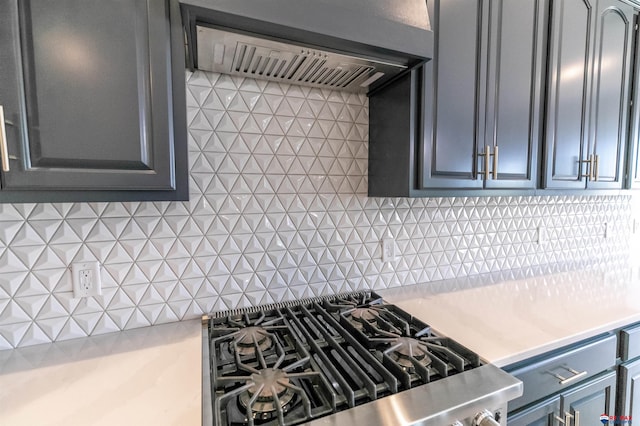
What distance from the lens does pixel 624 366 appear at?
1.18 m

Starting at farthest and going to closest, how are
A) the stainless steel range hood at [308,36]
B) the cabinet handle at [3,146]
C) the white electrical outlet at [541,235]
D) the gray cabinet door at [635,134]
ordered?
the white electrical outlet at [541,235] < the gray cabinet door at [635,134] < the stainless steel range hood at [308,36] < the cabinet handle at [3,146]

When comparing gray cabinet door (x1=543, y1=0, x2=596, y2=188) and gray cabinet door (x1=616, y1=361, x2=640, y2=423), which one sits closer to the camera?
gray cabinet door (x1=616, y1=361, x2=640, y2=423)

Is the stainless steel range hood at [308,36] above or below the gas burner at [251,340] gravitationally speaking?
above

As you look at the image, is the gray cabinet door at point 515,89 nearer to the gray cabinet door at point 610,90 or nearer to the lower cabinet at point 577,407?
the gray cabinet door at point 610,90

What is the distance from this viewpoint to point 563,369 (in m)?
1.02

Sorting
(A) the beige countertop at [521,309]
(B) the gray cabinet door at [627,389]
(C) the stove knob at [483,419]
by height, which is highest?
(A) the beige countertop at [521,309]

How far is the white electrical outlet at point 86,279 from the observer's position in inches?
38.9

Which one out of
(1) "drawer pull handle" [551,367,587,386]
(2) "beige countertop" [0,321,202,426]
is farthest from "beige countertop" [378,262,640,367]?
(2) "beige countertop" [0,321,202,426]

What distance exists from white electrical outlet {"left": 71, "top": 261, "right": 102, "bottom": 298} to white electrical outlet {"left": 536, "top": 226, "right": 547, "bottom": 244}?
93.3 inches

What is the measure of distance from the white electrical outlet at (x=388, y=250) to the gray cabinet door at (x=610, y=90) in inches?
42.7

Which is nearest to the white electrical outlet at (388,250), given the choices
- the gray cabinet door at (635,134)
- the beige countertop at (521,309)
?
the beige countertop at (521,309)

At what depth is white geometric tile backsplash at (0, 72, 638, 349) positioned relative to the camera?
96 centimetres

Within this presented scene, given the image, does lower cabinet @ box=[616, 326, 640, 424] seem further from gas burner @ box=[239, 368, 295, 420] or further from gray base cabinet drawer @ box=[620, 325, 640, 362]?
gas burner @ box=[239, 368, 295, 420]

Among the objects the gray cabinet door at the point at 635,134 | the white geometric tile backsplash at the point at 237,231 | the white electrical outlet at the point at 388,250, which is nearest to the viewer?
the white geometric tile backsplash at the point at 237,231
